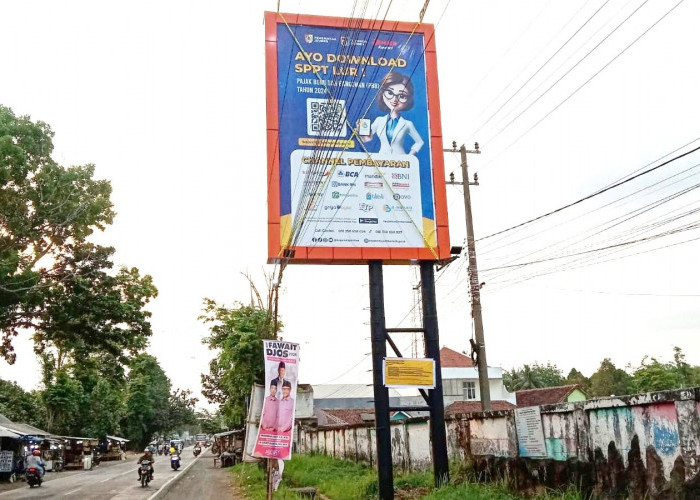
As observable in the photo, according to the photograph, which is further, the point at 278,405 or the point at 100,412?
the point at 100,412

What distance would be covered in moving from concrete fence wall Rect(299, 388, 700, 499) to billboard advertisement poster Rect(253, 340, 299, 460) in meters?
3.64

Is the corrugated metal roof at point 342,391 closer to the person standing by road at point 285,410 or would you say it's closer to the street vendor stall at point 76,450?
the street vendor stall at point 76,450

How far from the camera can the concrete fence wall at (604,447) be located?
649cm

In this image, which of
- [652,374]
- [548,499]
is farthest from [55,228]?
[652,374]

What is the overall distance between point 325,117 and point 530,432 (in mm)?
7158

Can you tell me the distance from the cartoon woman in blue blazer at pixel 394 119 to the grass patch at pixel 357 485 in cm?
668

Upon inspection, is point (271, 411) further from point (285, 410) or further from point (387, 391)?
point (387, 391)

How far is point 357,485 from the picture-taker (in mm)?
12922

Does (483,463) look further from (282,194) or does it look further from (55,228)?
(55,228)

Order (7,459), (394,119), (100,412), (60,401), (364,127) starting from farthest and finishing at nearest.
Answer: (100,412), (60,401), (7,459), (394,119), (364,127)

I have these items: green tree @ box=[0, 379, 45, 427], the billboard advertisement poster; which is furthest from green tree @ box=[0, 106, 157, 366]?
green tree @ box=[0, 379, 45, 427]

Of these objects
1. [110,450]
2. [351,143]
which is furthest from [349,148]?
[110,450]

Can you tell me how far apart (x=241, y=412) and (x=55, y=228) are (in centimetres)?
1342

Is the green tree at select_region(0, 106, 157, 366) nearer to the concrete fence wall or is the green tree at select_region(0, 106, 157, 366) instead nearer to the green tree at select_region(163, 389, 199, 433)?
the concrete fence wall
